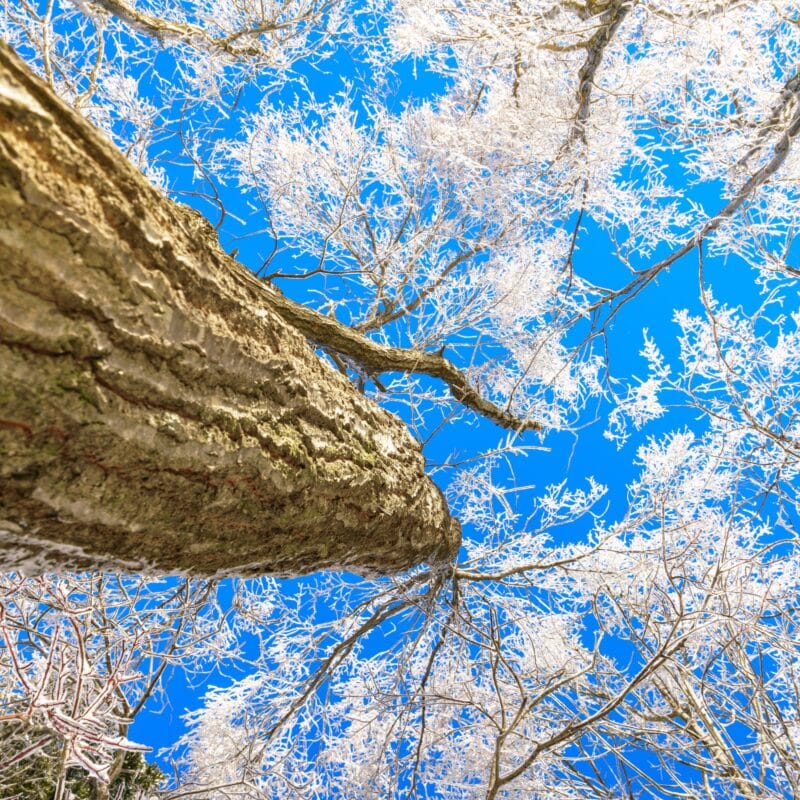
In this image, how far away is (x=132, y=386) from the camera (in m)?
0.77

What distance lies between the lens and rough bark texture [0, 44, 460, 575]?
65cm

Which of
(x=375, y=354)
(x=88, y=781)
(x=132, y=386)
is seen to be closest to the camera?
(x=132, y=386)

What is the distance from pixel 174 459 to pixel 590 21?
3388 mm

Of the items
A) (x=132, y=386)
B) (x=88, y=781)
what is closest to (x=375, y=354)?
(x=132, y=386)

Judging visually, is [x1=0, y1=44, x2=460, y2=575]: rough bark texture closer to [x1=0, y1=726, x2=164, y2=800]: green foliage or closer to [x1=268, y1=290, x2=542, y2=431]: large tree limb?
[x1=268, y1=290, x2=542, y2=431]: large tree limb

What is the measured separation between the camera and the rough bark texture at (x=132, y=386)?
646 millimetres

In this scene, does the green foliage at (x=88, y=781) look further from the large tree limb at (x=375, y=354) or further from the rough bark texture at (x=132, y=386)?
the rough bark texture at (x=132, y=386)

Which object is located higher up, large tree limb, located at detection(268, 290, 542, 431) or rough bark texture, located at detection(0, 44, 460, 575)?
large tree limb, located at detection(268, 290, 542, 431)

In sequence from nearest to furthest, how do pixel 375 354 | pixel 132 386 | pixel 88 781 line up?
1. pixel 132 386
2. pixel 375 354
3. pixel 88 781

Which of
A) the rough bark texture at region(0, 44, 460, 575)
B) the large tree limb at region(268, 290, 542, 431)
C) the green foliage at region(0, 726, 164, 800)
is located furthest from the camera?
the green foliage at region(0, 726, 164, 800)

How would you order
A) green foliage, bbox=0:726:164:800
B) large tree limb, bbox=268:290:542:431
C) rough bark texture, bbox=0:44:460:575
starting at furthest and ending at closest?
green foliage, bbox=0:726:164:800 < large tree limb, bbox=268:290:542:431 < rough bark texture, bbox=0:44:460:575

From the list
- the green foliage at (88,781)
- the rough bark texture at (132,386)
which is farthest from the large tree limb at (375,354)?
the green foliage at (88,781)

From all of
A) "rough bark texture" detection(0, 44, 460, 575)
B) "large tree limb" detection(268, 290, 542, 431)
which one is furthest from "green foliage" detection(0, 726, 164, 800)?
"rough bark texture" detection(0, 44, 460, 575)

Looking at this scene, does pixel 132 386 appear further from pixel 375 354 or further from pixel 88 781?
pixel 88 781
